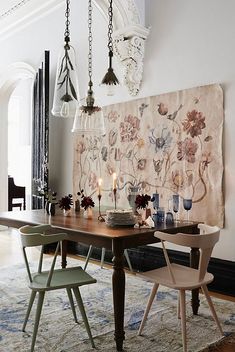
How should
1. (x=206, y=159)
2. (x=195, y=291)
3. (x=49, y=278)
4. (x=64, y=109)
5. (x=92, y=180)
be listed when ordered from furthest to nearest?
(x=92, y=180), (x=206, y=159), (x=64, y=109), (x=195, y=291), (x=49, y=278)

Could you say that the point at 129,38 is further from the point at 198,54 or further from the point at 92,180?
the point at 92,180

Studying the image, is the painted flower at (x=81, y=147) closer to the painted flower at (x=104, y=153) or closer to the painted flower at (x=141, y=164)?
the painted flower at (x=104, y=153)

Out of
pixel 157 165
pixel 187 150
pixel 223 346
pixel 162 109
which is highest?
pixel 162 109

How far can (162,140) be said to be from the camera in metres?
4.53

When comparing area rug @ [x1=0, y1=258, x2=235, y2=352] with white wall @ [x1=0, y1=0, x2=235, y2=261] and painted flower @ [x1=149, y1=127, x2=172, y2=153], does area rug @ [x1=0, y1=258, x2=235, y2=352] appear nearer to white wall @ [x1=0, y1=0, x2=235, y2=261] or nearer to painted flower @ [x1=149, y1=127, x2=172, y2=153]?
white wall @ [x1=0, y1=0, x2=235, y2=261]

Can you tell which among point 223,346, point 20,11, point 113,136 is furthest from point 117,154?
point 20,11

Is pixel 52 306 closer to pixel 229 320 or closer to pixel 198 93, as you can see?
pixel 229 320

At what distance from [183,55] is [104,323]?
2.85 meters

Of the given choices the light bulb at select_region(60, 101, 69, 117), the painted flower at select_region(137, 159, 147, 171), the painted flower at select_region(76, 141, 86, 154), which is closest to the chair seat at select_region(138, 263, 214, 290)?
the light bulb at select_region(60, 101, 69, 117)

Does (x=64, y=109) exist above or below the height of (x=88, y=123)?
above

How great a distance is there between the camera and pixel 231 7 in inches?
155

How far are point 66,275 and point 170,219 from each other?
983mm

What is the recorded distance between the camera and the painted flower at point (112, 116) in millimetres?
5109

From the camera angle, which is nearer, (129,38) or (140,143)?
(129,38)
